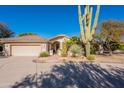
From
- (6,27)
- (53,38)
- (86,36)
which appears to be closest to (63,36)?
(53,38)

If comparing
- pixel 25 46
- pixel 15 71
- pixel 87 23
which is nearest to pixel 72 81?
pixel 15 71

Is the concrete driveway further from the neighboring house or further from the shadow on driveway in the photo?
the neighboring house

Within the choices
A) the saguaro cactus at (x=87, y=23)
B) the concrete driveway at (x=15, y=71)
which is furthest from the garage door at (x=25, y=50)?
the concrete driveway at (x=15, y=71)

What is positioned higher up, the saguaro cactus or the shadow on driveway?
the saguaro cactus

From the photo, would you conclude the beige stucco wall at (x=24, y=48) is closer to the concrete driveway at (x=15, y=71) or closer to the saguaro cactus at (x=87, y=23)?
the saguaro cactus at (x=87, y=23)

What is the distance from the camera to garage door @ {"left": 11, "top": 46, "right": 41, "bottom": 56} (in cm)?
2741

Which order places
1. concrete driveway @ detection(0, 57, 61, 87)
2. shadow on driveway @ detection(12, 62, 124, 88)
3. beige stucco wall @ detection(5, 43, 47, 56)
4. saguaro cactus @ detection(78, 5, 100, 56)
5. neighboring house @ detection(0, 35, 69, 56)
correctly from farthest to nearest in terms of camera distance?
neighboring house @ detection(0, 35, 69, 56), beige stucco wall @ detection(5, 43, 47, 56), saguaro cactus @ detection(78, 5, 100, 56), concrete driveway @ detection(0, 57, 61, 87), shadow on driveway @ detection(12, 62, 124, 88)

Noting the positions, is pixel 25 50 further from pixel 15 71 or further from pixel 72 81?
pixel 72 81

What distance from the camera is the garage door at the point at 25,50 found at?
27.4 m

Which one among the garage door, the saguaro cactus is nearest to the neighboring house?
the garage door

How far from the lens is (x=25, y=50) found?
2758 cm
